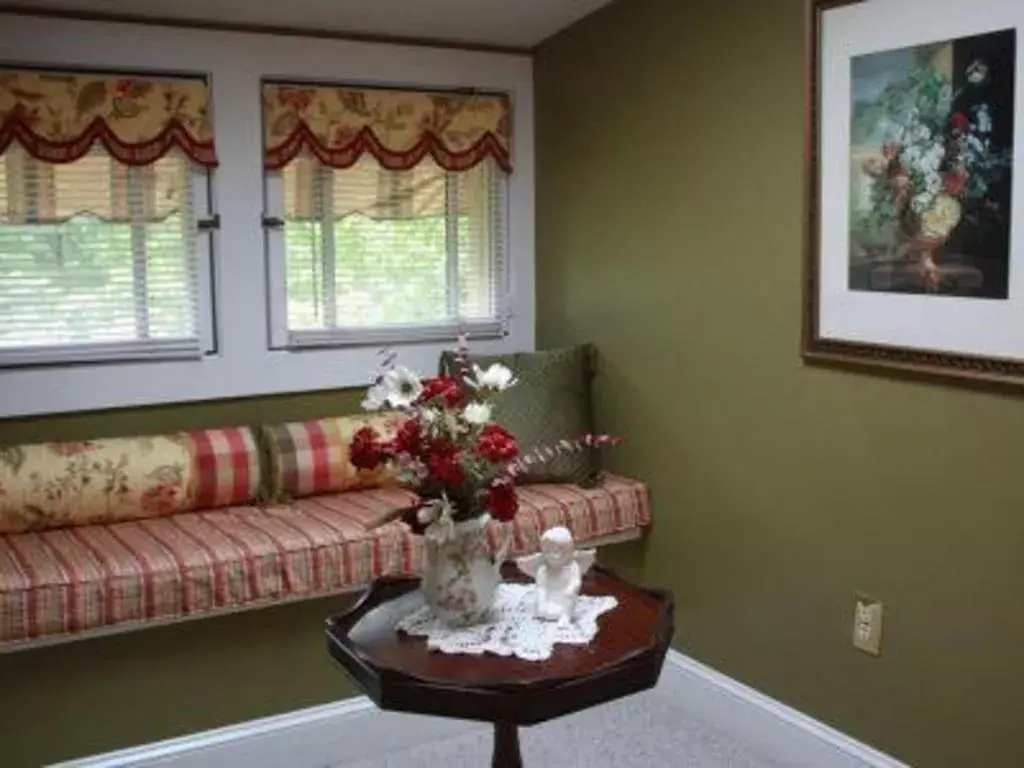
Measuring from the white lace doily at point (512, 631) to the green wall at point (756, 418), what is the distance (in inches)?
29.8

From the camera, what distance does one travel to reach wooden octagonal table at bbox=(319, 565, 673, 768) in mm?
1989

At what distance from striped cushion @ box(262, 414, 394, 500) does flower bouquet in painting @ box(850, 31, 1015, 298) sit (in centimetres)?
145

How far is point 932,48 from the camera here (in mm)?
2451

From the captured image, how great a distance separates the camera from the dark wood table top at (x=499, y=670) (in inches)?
78.3

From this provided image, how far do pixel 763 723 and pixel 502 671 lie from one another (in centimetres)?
128

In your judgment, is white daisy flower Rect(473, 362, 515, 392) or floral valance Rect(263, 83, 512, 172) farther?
floral valance Rect(263, 83, 512, 172)

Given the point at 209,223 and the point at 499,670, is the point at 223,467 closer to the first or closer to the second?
the point at 209,223

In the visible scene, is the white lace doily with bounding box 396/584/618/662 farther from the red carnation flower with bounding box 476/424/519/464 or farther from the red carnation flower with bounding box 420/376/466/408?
the red carnation flower with bounding box 420/376/466/408

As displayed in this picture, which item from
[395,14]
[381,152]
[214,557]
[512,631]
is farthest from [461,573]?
[395,14]

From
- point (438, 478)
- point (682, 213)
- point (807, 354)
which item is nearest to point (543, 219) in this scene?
point (682, 213)

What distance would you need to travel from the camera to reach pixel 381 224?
3629 millimetres

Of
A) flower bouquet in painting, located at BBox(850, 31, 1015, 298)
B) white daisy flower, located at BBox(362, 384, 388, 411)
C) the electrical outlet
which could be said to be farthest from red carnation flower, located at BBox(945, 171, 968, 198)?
white daisy flower, located at BBox(362, 384, 388, 411)

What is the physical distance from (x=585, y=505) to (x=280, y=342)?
1.03 meters

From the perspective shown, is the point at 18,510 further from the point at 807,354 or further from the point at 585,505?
the point at 807,354
